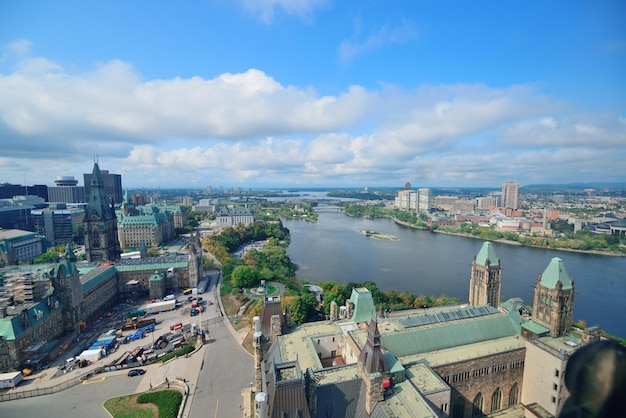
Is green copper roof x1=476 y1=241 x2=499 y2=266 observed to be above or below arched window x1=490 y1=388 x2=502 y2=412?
above

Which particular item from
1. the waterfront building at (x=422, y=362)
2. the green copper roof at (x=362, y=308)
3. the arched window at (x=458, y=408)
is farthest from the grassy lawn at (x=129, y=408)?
the arched window at (x=458, y=408)

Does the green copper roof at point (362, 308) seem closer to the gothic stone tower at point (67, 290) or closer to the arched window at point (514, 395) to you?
the arched window at point (514, 395)

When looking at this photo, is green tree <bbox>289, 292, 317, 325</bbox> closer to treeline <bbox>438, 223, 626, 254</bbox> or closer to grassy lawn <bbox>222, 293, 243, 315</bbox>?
grassy lawn <bbox>222, 293, 243, 315</bbox>

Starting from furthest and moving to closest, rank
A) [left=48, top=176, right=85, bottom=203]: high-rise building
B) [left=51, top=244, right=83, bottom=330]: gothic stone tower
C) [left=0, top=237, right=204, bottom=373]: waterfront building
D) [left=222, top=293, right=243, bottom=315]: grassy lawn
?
1. [left=48, top=176, right=85, bottom=203]: high-rise building
2. [left=222, top=293, right=243, bottom=315]: grassy lawn
3. [left=51, top=244, right=83, bottom=330]: gothic stone tower
4. [left=0, top=237, right=204, bottom=373]: waterfront building

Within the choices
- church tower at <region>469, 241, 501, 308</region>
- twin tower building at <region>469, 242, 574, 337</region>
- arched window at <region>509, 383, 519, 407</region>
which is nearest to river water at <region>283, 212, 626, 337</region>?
church tower at <region>469, 241, 501, 308</region>

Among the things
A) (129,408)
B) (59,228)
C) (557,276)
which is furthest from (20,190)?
(557,276)

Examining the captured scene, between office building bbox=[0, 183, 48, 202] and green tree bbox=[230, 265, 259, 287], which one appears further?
office building bbox=[0, 183, 48, 202]
